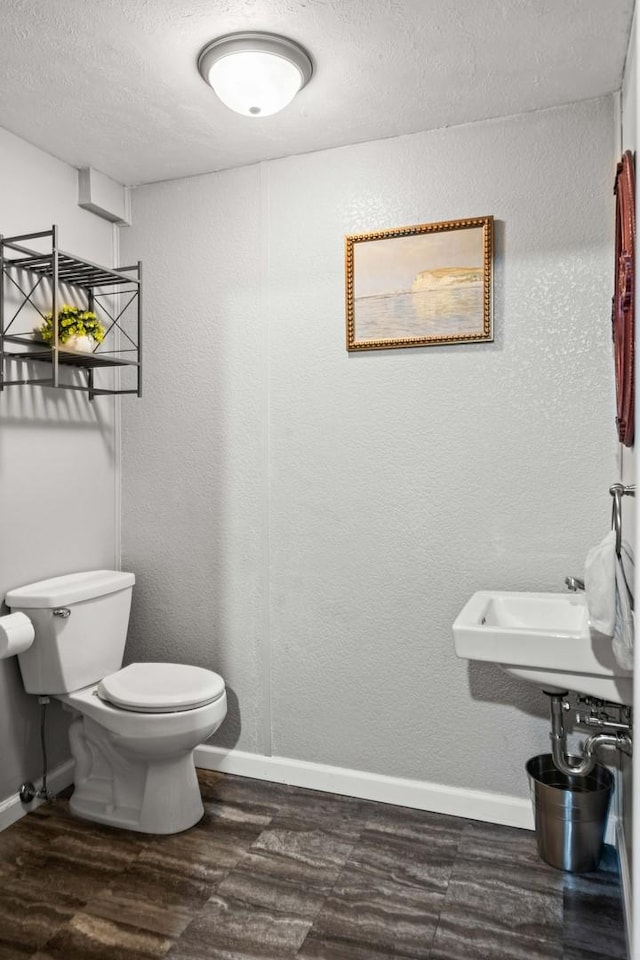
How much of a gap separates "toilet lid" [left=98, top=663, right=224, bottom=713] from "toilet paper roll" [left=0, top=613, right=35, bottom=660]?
0.98ft

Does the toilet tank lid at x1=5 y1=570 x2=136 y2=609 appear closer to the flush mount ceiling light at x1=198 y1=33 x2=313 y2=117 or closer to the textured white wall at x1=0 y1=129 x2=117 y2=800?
the textured white wall at x1=0 y1=129 x2=117 y2=800

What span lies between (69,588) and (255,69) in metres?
1.71

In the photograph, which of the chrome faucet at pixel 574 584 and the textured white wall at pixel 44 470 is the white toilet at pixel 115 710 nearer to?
the textured white wall at pixel 44 470

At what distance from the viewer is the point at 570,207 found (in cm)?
226

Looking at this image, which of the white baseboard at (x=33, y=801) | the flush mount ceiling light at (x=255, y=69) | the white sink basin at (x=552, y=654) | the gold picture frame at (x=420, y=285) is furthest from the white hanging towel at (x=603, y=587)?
the white baseboard at (x=33, y=801)

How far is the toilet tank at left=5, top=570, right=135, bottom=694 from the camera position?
7.66 feet

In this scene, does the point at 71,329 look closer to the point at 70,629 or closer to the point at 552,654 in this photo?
the point at 70,629

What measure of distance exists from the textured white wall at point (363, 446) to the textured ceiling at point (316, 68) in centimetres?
16

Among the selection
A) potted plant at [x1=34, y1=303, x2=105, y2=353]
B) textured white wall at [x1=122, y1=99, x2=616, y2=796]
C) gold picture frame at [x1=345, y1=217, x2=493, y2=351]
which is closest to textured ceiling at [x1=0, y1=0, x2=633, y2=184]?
textured white wall at [x1=122, y1=99, x2=616, y2=796]

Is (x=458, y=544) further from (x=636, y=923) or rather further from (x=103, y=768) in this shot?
(x=103, y=768)

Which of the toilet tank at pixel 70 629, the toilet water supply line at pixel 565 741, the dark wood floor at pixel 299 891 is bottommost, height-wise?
the dark wood floor at pixel 299 891

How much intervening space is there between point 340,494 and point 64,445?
1029 mm

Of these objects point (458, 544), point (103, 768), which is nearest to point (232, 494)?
point (458, 544)

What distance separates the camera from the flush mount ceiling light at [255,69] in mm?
1884
